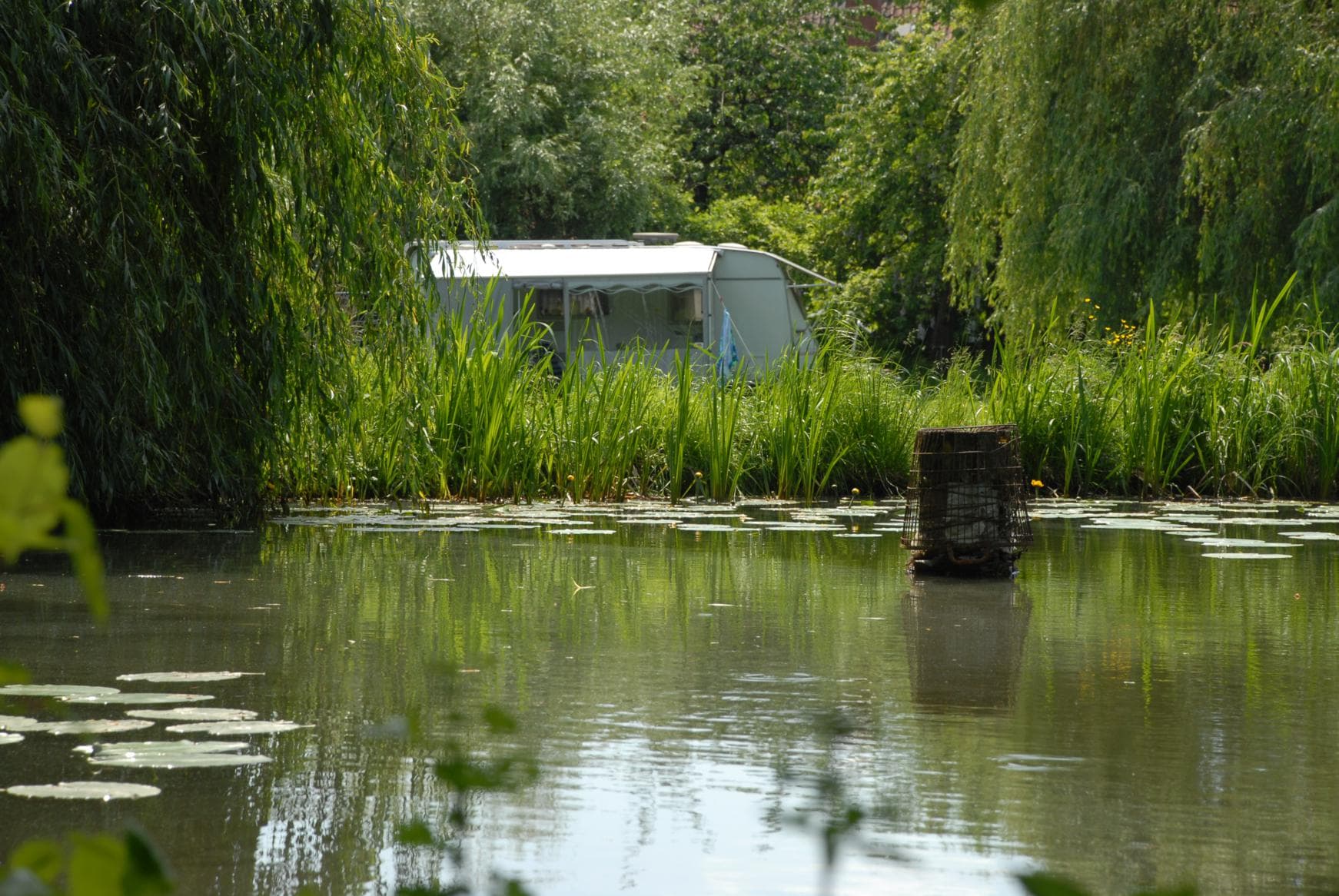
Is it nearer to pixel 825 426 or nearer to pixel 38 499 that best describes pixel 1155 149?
pixel 825 426

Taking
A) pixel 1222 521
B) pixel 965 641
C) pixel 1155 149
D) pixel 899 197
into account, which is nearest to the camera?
pixel 965 641

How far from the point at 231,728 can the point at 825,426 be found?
8147 millimetres

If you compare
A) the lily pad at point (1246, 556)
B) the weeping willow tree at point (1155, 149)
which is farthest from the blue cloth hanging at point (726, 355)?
the lily pad at point (1246, 556)

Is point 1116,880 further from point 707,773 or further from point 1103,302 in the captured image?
point 1103,302

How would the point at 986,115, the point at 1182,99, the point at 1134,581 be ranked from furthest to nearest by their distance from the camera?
1. the point at 986,115
2. the point at 1182,99
3. the point at 1134,581

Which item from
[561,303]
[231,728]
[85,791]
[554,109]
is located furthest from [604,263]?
[85,791]

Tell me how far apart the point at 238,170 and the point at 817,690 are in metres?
4.64

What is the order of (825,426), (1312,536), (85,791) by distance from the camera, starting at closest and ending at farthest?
(85,791)
(1312,536)
(825,426)

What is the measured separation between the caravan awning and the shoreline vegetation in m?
6.14

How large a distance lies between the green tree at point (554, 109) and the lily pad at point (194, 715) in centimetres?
2288

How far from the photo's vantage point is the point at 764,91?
36219 mm

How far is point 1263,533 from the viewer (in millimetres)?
8922

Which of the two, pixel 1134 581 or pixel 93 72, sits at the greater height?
pixel 93 72

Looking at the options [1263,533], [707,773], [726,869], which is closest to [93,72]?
[707,773]
